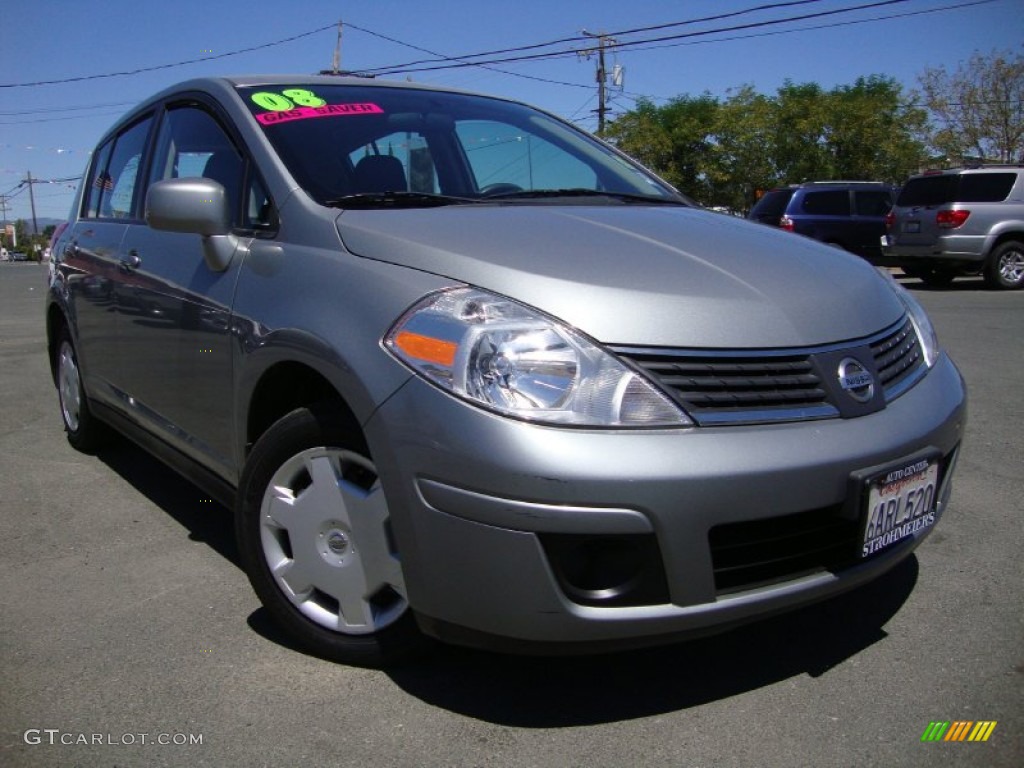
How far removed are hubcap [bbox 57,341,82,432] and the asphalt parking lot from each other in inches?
53.8

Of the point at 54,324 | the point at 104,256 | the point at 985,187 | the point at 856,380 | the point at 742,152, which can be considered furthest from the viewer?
the point at 742,152

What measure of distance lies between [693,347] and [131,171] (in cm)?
303

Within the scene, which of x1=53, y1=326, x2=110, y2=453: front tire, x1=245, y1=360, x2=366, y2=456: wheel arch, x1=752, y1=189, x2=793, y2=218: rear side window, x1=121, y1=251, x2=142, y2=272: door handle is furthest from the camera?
x1=752, y1=189, x2=793, y2=218: rear side window

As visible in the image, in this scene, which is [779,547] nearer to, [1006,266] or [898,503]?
[898,503]

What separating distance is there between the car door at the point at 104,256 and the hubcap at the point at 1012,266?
44.5ft

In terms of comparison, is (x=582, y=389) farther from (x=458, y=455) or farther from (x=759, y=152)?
(x=759, y=152)

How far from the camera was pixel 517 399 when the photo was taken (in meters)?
2.06

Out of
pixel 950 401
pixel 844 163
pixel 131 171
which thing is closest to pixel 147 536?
pixel 131 171

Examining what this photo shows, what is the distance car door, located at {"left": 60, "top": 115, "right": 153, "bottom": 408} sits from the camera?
3922mm

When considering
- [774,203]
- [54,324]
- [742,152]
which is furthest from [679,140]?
[54,324]

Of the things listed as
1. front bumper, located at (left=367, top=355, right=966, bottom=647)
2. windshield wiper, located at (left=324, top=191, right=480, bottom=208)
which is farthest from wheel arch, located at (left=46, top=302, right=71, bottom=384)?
front bumper, located at (left=367, top=355, right=966, bottom=647)

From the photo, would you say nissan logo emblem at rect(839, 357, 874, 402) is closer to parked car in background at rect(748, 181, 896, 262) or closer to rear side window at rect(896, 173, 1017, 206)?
rear side window at rect(896, 173, 1017, 206)

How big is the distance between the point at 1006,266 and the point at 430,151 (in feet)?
44.6

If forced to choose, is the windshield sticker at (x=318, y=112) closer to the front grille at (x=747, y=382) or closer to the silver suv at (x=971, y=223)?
the front grille at (x=747, y=382)
